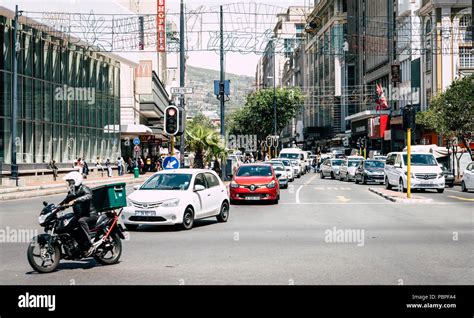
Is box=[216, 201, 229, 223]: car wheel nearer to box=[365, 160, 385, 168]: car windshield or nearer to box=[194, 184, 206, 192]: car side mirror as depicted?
box=[194, 184, 206, 192]: car side mirror

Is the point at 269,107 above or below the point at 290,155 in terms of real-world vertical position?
above

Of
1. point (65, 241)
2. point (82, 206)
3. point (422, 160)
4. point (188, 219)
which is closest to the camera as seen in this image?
point (65, 241)

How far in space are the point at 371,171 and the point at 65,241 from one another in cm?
3650

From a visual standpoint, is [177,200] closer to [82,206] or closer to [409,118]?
[82,206]

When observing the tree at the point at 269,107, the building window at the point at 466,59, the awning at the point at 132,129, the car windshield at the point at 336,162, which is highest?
the building window at the point at 466,59

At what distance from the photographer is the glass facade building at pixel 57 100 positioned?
145ft

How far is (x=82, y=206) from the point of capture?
37.7 feet

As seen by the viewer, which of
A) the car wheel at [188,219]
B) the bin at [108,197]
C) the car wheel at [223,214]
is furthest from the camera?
the car wheel at [223,214]

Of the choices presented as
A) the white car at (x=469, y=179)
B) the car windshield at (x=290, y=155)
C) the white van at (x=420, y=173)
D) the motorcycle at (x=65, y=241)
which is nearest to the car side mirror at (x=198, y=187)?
the motorcycle at (x=65, y=241)

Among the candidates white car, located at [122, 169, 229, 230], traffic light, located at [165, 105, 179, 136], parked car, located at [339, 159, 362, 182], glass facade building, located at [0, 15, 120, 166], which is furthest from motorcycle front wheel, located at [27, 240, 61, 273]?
parked car, located at [339, 159, 362, 182]

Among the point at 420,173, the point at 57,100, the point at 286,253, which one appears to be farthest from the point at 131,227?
the point at 57,100

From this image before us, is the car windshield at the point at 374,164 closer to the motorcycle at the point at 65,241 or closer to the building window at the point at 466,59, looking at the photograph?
the building window at the point at 466,59

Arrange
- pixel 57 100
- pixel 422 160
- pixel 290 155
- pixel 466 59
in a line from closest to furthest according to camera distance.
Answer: pixel 422 160 → pixel 57 100 → pixel 466 59 → pixel 290 155

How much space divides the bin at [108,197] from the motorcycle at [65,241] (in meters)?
0.14
